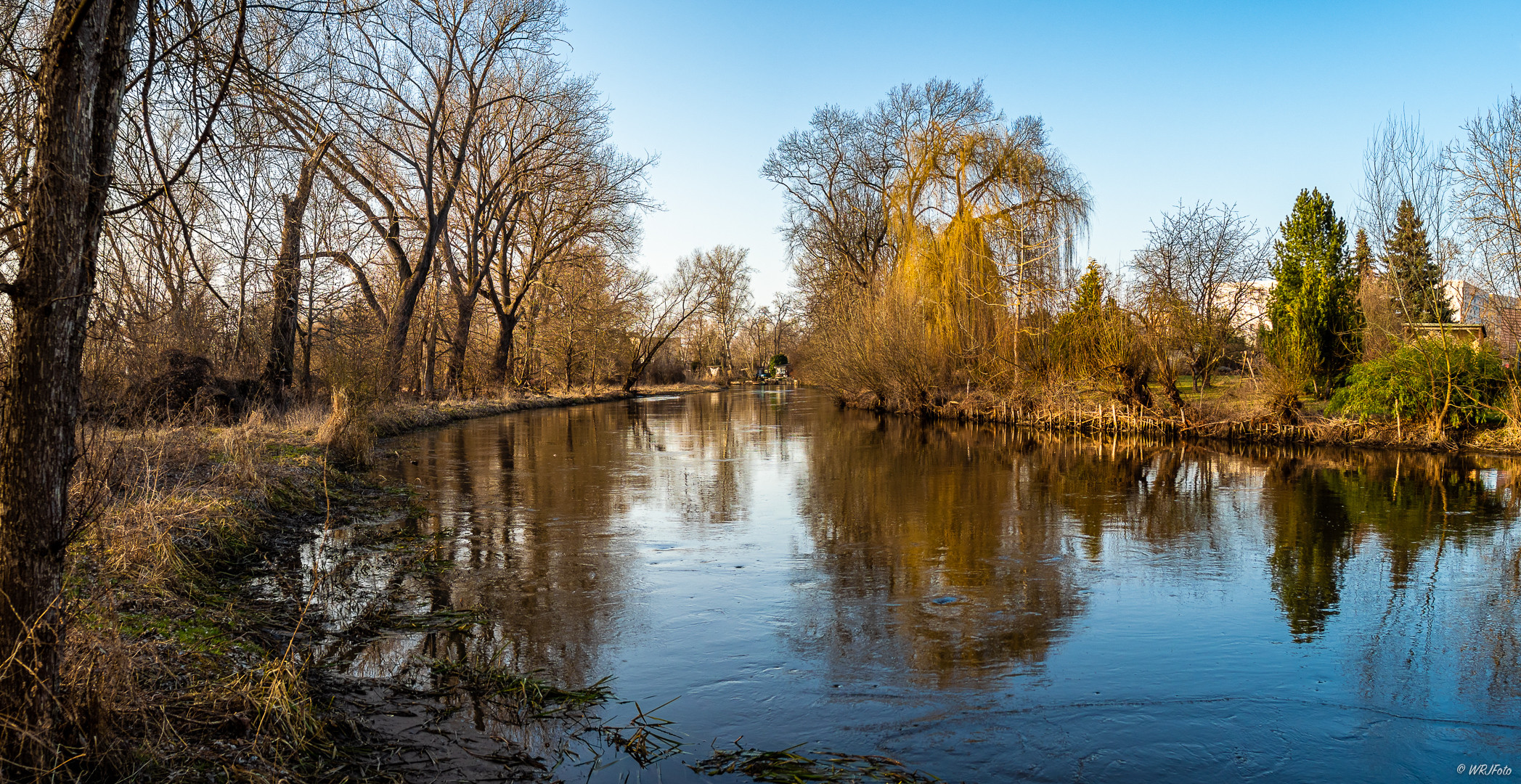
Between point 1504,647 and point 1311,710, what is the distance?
76.2 inches

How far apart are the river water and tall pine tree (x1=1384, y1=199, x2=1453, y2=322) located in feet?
14.2

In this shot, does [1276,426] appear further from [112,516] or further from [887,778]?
[112,516]

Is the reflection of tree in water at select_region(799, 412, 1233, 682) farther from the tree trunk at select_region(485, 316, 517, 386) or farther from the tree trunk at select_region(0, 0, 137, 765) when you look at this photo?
the tree trunk at select_region(485, 316, 517, 386)

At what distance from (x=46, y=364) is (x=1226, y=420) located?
20.2 meters

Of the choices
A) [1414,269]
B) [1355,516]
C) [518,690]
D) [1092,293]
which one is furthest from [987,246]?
[518,690]

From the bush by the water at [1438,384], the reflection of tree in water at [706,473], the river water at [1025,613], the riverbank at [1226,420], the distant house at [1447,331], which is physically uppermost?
the distant house at [1447,331]

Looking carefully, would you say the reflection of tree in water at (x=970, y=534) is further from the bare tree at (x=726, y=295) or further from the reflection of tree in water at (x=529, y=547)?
the bare tree at (x=726, y=295)

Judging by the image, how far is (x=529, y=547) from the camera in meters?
8.30

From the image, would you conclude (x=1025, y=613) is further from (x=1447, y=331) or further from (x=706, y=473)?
(x=1447, y=331)

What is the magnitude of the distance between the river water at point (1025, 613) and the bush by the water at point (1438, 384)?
3.10 m

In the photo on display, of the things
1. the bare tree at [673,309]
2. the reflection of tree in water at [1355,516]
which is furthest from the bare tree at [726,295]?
the reflection of tree in water at [1355,516]

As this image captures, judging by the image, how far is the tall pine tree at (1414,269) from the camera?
16.2m

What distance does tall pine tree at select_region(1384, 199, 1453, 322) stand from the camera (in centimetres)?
1622

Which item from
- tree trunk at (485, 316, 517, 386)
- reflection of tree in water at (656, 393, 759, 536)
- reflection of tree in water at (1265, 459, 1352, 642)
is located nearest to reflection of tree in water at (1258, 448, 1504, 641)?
reflection of tree in water at (1265, 459, 1352, 642)
